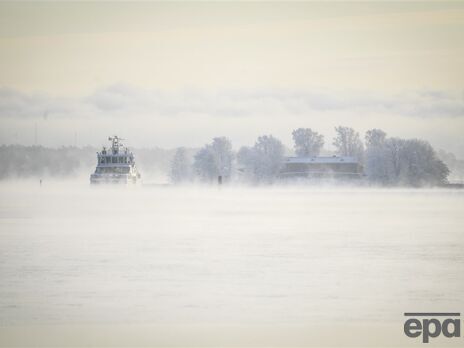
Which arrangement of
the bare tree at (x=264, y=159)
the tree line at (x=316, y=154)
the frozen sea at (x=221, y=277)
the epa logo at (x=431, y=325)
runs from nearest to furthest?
the epa logo at (x=431, y=325) < the frozen sea at (x=221, y=277) < the tree line at (x=316, y=154) < the bare tree at (x=264, y=159)

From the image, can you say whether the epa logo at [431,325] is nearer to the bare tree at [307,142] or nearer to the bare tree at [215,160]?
Result: the bare tree at [215,160]

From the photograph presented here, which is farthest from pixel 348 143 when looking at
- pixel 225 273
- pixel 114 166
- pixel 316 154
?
pixel 225 273

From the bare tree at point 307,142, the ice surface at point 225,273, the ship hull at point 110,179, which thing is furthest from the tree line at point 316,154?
the ice surface at point 225,273

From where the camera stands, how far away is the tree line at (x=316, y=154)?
9069cm

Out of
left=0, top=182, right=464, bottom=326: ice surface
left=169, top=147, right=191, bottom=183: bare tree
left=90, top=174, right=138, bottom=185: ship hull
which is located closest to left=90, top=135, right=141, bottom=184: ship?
left=90, top=174, right=138, bottom=185: ship hull

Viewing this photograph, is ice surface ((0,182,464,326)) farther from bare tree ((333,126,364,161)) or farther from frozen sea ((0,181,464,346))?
bare tree ((333,126,364,161))

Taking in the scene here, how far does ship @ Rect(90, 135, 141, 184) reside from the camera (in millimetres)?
98188

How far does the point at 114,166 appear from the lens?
98125 mm

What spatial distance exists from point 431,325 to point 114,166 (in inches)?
3429

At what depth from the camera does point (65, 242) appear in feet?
76.7

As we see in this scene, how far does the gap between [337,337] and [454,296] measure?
3.43 meters

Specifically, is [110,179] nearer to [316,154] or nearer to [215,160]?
[215,160]

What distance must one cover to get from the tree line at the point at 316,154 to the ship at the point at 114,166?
10.5m

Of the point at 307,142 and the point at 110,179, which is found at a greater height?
the point at 307,142
